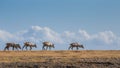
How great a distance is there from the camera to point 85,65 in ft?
136

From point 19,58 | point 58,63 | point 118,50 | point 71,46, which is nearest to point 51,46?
point 71,46

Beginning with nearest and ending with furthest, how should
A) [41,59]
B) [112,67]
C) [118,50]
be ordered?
[112,67]
[41,59]
[118,50]

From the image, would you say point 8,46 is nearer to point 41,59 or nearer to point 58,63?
point 41,59

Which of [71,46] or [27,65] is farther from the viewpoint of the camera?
[71,46]

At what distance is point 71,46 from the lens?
7556 cm

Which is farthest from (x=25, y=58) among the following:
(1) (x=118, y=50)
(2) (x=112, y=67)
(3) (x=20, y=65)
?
(1) (x=118, y=50)

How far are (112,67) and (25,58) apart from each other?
1095 cm

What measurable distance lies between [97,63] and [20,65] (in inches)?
251

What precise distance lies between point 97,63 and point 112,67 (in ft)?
6.68

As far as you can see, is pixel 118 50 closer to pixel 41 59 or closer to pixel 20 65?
pixel 41 59

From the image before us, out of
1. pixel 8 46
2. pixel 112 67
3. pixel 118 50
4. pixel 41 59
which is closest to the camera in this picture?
pixel 112 67

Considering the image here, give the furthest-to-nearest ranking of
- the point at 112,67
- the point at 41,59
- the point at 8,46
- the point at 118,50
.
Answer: the point at 8,46
the point at 118,50
the point at 41,59
the point at 112,67

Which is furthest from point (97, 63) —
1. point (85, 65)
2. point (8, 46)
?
point (8, 46)

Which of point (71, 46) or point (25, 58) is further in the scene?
point (71, 46)
